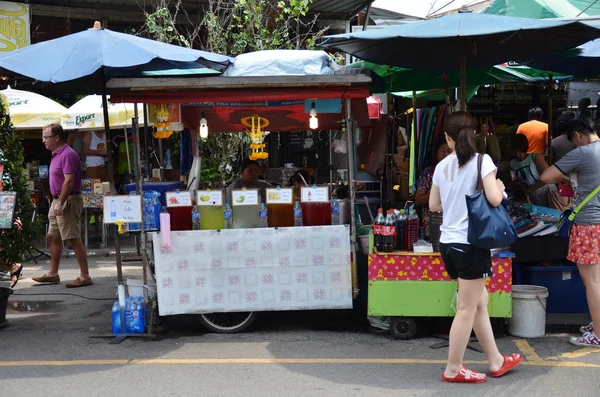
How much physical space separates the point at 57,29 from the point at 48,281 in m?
5.93

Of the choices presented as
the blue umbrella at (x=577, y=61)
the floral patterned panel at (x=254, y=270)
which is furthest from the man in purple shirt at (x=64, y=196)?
the blue umbrella at (x=577, y=61)

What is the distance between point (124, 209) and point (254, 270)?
4.33 feet

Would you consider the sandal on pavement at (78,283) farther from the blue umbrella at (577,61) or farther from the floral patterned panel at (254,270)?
the blue umbrella at (577,61)

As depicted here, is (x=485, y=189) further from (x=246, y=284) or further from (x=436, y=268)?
(x=246, y=284)

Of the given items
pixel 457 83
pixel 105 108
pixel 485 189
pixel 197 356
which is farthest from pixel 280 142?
pixel 485 189

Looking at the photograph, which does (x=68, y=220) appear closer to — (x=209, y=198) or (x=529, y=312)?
(x=209, y=198)

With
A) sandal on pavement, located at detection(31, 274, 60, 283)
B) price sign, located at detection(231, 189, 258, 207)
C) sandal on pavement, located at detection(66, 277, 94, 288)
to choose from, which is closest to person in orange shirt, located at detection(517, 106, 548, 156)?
price sign, located at detection(231, 189, 258, 207)

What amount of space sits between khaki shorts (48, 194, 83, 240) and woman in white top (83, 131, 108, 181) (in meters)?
4.63

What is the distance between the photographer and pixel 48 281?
8.32m

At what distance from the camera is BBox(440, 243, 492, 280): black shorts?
4.39 metres

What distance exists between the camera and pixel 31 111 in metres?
10.4

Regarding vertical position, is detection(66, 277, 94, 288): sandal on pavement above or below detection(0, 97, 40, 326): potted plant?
below

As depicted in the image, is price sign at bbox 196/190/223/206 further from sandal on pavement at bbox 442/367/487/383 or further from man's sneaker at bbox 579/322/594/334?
man's sneaker at bbox 579/322/594/334

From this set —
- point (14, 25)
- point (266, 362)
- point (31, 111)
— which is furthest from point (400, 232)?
point (14, 25)
